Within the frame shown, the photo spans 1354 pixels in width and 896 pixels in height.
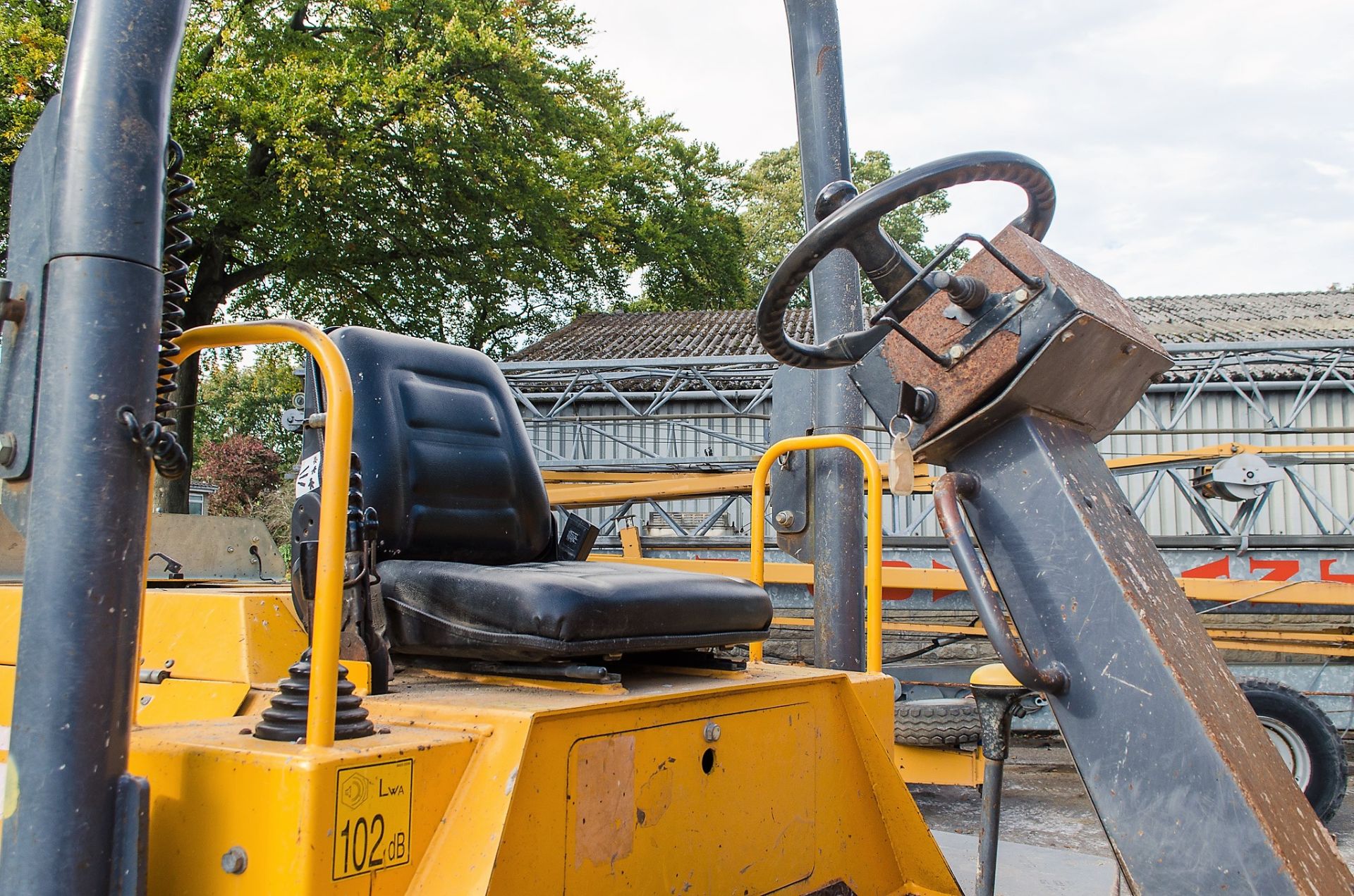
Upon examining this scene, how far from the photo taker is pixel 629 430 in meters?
16.2

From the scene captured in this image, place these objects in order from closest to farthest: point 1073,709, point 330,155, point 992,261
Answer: point 1073,709 → point 992,261 → point 330,155

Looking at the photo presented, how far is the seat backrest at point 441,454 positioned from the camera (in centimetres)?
257

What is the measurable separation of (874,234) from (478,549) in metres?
1.40

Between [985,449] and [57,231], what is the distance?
4.45 feet

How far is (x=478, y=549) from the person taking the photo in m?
2.78

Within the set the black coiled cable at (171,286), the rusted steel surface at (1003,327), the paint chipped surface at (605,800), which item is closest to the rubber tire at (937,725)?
the paint chipped surface at (605,800)

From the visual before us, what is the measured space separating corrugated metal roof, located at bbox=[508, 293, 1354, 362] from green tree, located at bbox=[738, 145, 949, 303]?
23.5 feet

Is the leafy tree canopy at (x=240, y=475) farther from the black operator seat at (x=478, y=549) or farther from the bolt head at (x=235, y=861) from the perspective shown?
the bolt head at (x=235, y=861)

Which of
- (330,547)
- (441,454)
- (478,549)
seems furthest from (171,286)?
(478,549)

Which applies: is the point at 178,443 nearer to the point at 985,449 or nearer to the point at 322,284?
the point at 985,449

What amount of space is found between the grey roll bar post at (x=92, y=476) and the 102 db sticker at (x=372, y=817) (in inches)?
10.0

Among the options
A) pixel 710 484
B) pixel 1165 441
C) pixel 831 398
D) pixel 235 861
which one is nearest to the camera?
pixel 235 861

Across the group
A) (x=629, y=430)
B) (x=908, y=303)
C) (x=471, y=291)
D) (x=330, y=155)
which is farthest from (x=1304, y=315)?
(x=908, y=303)

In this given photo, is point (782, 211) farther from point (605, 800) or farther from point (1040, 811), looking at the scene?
point (605, 800)
